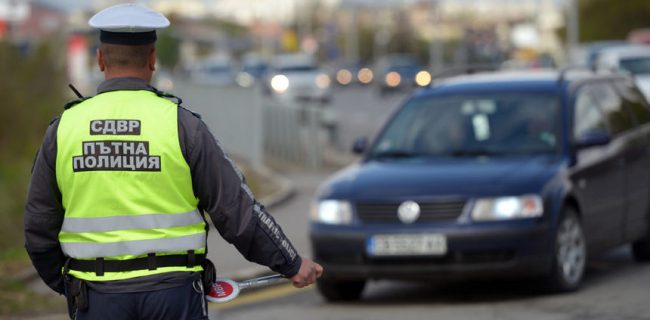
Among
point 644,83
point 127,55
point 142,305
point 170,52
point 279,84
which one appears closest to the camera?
point 142,305

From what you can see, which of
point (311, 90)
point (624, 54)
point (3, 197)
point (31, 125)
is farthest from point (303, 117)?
point (311, 90)

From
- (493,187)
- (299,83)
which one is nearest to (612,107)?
(493,187)

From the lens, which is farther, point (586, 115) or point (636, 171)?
point (636, 171)

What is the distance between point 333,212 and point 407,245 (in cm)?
64

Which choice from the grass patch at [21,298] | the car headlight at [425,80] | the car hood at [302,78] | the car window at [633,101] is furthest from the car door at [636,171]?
the car hood at [302,78]

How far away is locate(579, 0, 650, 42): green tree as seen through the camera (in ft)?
301

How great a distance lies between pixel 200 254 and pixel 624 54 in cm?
2744

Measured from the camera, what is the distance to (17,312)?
10688 millimetres

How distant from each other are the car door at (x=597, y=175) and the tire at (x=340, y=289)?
155 cm

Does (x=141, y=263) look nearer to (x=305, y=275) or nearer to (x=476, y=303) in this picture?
(x=305, y=275)

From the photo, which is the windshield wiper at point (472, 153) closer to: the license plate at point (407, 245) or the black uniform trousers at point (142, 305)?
the license plate at point (407, 245)

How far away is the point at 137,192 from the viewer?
4.73 meters

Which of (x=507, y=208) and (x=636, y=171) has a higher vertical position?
(x=507, y=208)

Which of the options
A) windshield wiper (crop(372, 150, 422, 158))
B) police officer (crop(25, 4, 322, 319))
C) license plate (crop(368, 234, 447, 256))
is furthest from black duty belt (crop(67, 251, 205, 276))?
windshield wiper (crop(372, 150, 422, 158))
